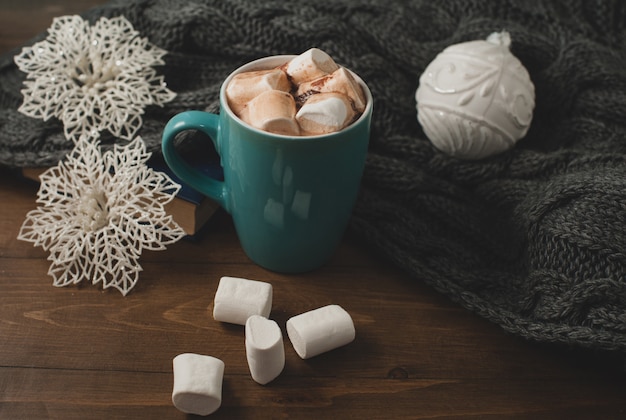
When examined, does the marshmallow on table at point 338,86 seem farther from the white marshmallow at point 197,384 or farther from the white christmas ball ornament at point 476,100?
the white marshmallow at point 197,384

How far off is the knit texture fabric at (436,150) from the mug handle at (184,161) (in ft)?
0.27

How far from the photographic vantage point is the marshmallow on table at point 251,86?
0.61 m

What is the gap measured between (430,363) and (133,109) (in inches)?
18.3

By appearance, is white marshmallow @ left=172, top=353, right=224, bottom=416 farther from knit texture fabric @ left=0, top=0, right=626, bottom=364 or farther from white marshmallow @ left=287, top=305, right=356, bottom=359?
knit texture fabric @ left=0, top=0, right=626, bottom=364

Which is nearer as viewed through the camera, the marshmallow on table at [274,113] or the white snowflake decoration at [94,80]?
the marshmallow on table at [274,113]

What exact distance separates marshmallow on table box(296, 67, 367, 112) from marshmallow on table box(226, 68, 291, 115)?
0.02 metres

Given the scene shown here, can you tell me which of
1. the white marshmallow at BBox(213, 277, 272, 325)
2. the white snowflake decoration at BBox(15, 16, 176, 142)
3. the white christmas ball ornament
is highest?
the white christmas ball ornament

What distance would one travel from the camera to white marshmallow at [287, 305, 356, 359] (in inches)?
24.0

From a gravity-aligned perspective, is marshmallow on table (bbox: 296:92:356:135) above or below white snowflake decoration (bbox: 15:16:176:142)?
above

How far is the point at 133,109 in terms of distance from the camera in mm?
792

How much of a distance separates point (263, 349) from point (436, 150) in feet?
1.10

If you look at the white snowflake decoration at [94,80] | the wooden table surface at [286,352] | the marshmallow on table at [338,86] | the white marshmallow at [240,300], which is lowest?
the wooden table surface at [286,352]

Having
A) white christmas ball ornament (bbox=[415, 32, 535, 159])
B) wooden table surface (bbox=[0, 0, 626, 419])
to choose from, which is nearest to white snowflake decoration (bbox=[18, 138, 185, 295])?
Answer: wooden table surface (bbox=[0, 0, 626, 419])

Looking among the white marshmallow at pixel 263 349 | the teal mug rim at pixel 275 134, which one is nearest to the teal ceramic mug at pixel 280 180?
the teal mug rim at pixel 275 134
